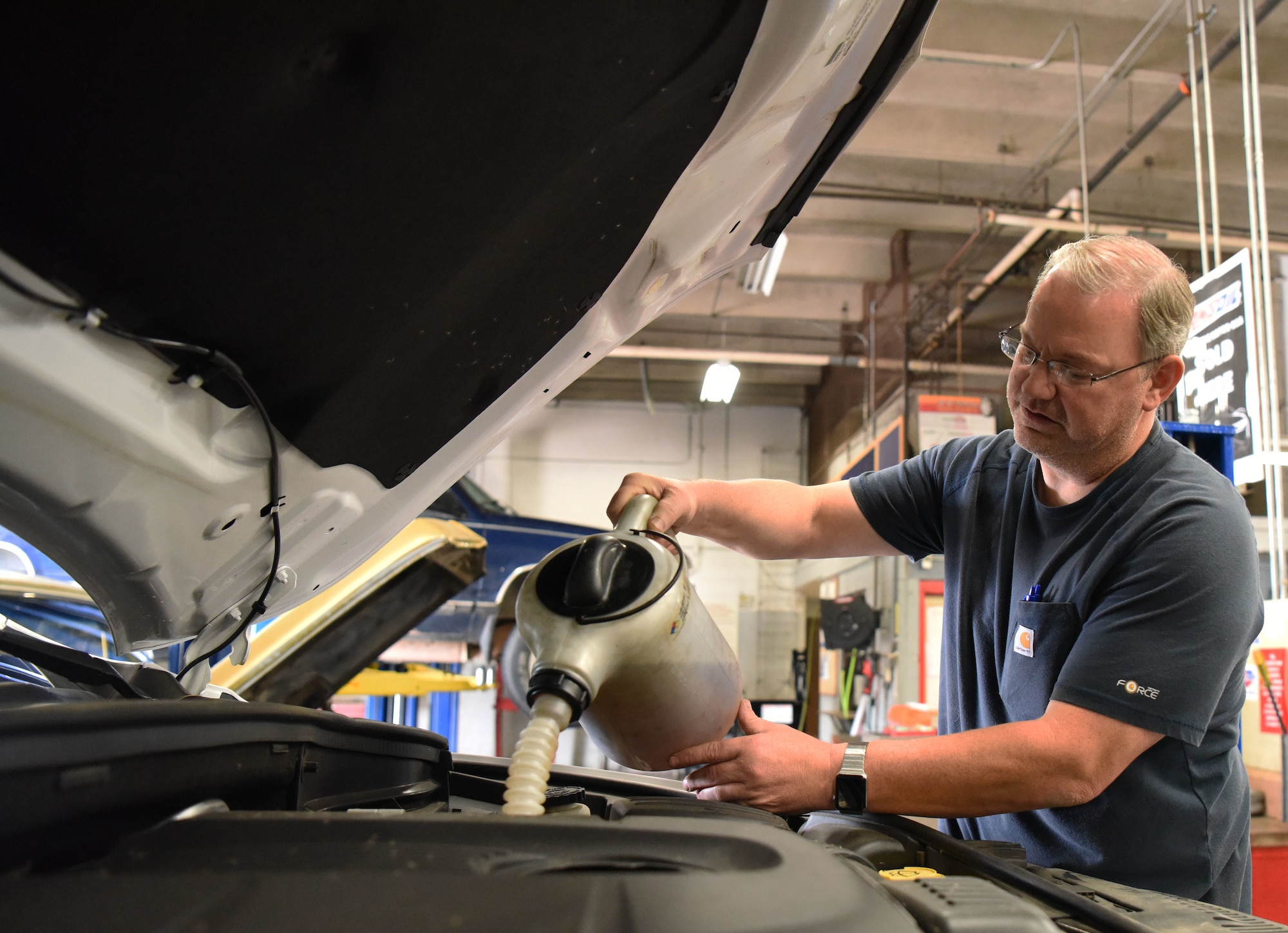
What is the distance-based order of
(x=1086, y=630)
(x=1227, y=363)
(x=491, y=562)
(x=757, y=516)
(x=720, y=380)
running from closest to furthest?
1. (x=1086, y=630)
2. (x=757, y=516)
3. (x=1227, y=363)
4. (x=491, y=562)
5. (x=720, y=380)

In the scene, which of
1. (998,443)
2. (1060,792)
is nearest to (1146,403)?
(998,443)

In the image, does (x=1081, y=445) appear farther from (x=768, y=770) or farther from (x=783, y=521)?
(x=768, y=770)

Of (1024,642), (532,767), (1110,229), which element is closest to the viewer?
(532,767)

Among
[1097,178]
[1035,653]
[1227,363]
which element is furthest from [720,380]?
[1035,653]

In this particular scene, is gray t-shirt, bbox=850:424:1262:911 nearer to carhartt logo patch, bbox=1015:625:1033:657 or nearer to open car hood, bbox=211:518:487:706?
carhartt logo patch, bbox=1015:625:1033:657

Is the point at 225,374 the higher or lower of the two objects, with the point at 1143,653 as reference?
higher

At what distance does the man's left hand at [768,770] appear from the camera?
1.12 metres

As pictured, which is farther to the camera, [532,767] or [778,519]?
[778,519]

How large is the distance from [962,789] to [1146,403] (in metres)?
0.70

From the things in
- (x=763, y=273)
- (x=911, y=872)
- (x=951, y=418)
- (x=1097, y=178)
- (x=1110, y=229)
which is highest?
(x=1097, y=178)

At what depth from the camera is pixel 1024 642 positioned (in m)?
1.36

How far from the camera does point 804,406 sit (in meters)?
12.0

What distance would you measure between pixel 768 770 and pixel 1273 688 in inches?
123

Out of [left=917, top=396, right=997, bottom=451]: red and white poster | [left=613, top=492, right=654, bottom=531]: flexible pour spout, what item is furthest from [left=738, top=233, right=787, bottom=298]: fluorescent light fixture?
[left=613, top=492, right=654, bottom=531]: flexible pour spout
